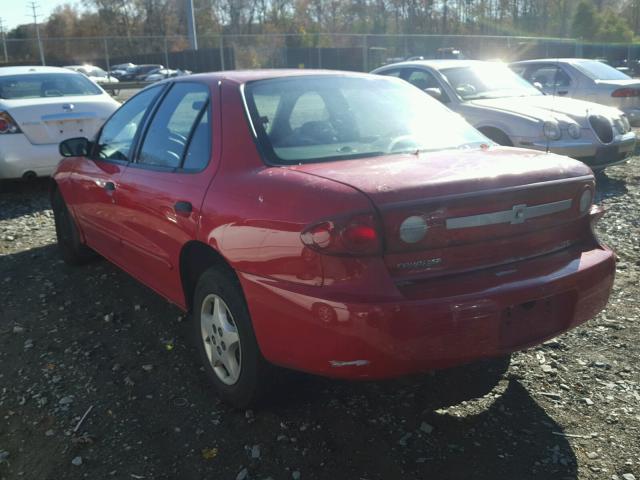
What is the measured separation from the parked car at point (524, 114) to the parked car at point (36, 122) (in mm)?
4283

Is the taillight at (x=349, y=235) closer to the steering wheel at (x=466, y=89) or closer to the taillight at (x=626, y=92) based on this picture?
the steering wheel at (x=466, y=89)

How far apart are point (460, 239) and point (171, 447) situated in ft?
5.13

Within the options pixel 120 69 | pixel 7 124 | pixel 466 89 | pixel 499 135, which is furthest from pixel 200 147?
pixel 120 69

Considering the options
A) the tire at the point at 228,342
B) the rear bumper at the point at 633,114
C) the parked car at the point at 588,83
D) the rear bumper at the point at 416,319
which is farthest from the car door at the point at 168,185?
the rear bumper at the point at 633,114

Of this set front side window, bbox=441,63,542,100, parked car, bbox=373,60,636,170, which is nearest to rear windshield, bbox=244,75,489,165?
parked car, bbox=373,60,636,170

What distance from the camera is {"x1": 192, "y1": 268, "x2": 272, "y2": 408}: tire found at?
283 cm

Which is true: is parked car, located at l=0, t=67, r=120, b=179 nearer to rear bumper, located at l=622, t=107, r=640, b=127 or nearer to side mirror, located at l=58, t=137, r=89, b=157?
side mirror, located at l=58, t=137, r=89, b=157

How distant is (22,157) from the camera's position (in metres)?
7.19

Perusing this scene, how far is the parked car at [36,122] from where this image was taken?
282 inches

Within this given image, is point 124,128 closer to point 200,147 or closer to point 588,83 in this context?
point 200,147

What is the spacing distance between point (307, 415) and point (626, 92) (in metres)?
9.98

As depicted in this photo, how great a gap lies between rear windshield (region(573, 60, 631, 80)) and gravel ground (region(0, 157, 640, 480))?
26.2 feet

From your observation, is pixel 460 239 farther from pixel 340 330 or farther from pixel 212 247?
pixel 212 247

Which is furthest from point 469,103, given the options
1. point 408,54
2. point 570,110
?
point 408,54
